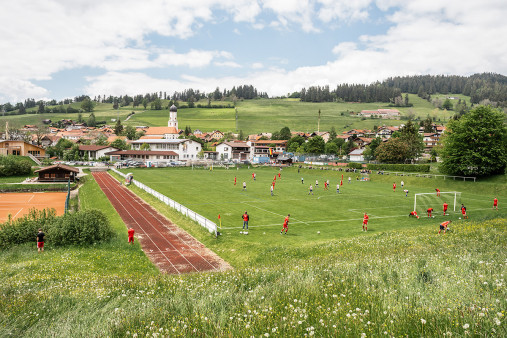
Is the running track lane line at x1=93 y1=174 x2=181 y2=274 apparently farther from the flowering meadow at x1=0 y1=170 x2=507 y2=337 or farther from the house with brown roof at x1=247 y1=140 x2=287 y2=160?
the house with brown roof at x1=247 y1=140 x2=287 y2=160

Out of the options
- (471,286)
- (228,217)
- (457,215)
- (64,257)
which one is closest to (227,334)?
(471,286)

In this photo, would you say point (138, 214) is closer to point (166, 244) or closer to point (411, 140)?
point (166, 244)

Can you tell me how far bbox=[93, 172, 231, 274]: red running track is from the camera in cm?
1745

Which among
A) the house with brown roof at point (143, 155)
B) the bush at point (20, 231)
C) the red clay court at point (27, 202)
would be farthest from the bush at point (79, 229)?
the house with brown roof at point (143, 155)

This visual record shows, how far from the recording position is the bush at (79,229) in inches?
776

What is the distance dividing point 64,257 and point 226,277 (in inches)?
407

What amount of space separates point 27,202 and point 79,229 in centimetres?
2561

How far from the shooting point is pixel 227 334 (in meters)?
6.09

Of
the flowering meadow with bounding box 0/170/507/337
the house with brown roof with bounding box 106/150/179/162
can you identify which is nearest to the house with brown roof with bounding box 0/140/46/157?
the house with brown roof with bounding box 106/150/179/162

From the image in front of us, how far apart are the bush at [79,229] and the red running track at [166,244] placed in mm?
2630

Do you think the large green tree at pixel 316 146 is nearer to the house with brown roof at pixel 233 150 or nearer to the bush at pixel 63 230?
the house with brown roof at pixel 233 150

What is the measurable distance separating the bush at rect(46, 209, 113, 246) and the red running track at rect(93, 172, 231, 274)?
2.63 m

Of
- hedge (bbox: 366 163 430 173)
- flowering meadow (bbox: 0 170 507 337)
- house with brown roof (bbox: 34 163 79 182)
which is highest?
flowering meadow (bbox: 0 170 507 337)

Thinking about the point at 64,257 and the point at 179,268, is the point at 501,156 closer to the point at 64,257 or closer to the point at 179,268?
the point at 179,268
